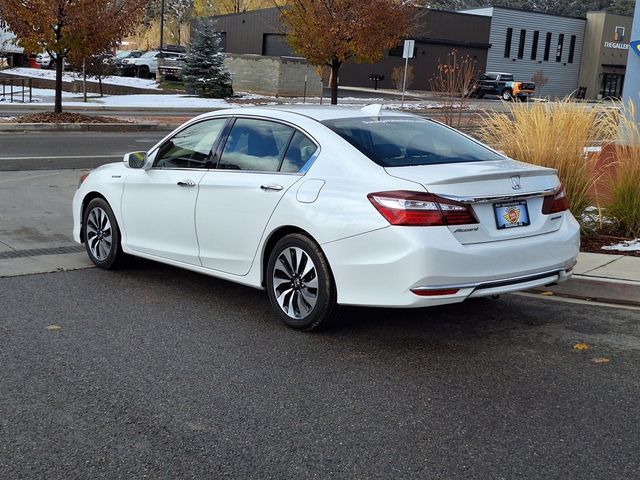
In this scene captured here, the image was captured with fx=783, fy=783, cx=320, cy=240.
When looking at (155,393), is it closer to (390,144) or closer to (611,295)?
(390,144)

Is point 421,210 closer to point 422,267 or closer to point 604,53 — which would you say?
point 422,267

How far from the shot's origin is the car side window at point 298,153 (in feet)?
18.5

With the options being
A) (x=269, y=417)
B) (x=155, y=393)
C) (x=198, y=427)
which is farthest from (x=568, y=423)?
(x=155, y=393)

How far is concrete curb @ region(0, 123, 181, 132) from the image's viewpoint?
821 inches

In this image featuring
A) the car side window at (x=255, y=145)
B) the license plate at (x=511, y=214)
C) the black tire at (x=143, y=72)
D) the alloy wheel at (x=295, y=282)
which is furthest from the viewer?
the black tire at (x=143, y=72)

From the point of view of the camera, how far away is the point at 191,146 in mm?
6629

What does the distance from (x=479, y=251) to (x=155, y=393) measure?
2.18 m

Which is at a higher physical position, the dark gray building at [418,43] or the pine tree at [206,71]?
the dark gray building at [418,43]

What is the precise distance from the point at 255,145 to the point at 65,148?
12.3m

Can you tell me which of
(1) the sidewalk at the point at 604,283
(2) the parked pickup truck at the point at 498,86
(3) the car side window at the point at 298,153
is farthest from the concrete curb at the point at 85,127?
(2) the parked pickup truck at the point at 498,86

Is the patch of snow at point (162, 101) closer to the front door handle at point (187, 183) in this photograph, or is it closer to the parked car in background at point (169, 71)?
the parked car in background at point (169, 71)

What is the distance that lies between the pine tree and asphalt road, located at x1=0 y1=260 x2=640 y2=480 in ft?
103

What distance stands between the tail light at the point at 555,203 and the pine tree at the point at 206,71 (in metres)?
32.5

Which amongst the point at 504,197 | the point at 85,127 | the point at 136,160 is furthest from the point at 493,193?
the point at 85,127
